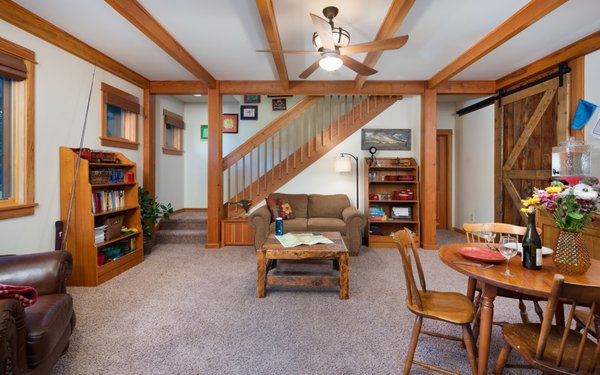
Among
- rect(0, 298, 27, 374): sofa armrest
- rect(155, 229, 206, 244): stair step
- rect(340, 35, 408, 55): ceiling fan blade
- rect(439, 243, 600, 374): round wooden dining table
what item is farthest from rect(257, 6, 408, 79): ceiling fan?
rect(155, 229, 206, 244): stair step

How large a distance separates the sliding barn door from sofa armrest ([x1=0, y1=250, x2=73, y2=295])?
5.14m

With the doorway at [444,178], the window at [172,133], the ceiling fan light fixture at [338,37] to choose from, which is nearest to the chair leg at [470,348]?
the ceiling fan light fixture at [338,37]

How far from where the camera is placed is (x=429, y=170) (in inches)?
174

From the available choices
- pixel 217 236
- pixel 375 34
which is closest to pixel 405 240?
pixel 375 34

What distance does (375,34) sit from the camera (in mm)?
2922

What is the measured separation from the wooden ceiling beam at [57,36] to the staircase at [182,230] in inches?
92.6

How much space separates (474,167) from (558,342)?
4.47 metres

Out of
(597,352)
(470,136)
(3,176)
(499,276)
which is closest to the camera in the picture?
(597,352)

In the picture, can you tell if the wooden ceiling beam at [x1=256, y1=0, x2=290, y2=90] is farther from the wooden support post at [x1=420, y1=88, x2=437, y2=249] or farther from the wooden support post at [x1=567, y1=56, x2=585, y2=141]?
the wooden support post at [x1=567, y1=56, x2=585, y2=141]

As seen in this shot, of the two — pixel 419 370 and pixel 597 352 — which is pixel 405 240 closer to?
pixel 419 370

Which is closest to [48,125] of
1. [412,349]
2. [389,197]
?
[412,349]

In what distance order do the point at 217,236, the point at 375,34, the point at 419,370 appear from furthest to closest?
1. the point at 217,236
2. the point at 375,34
3. the point at 419,370

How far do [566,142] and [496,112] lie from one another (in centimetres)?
149

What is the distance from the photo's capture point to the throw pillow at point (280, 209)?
14.3ft
